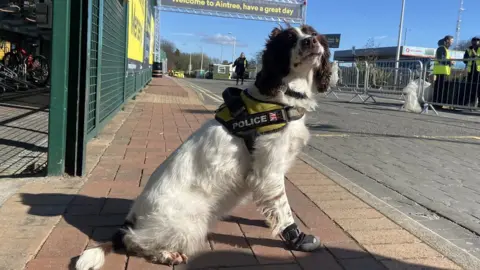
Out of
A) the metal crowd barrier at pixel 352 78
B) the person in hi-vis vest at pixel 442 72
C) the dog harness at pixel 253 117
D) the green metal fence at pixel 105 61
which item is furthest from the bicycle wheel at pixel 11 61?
the person in hi-vis vest at pixel 442 72

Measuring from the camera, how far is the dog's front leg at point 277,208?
9.57 ft

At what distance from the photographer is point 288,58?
299 cm

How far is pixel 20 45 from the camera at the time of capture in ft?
54.4

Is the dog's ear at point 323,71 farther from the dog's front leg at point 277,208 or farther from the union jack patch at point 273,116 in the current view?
the dog's front leg at point 277,208

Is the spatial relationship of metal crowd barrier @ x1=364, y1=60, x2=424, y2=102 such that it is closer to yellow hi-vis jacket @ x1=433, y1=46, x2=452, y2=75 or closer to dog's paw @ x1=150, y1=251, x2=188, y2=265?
yellow hi-vis jacket @ x1=433, y1=46, x2=452, y2=75

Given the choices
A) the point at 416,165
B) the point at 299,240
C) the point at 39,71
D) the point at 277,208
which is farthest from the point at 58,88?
the point at 39,71

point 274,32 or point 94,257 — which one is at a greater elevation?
point 274,32

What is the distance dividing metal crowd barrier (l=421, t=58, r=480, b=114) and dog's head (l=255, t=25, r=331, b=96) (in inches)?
481

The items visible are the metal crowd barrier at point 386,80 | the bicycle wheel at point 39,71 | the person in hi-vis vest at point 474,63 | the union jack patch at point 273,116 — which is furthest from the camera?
the metal crowd barrier at point 386,80

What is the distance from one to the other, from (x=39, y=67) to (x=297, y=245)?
1288cm

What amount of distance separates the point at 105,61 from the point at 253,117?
14.7ft

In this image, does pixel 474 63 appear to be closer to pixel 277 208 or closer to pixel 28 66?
pixel 277 208

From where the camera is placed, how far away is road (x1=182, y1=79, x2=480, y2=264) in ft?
12.4

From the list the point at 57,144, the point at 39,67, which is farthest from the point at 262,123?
→ the point at 39,67
